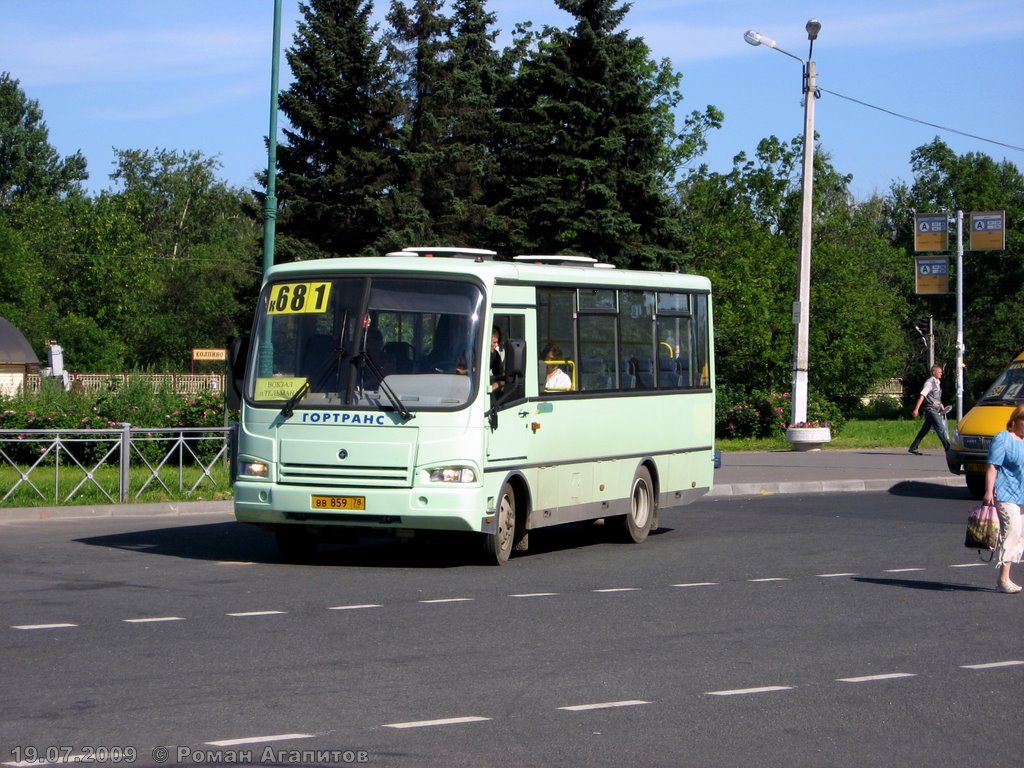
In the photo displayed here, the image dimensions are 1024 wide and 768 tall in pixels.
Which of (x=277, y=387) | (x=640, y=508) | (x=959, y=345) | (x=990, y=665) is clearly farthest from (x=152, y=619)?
(x=959, y=345)

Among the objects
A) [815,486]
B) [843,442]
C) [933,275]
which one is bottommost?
[815,486]

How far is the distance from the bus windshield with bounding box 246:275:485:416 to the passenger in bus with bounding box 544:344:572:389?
1.50 metres

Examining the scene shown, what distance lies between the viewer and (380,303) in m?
14.4

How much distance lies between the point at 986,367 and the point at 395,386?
78.9m

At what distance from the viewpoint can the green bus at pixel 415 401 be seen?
45.9 ft

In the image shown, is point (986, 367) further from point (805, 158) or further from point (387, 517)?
point (387, 517)

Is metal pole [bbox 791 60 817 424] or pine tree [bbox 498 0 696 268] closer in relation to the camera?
metal pole [bbox 791 60 817 424]

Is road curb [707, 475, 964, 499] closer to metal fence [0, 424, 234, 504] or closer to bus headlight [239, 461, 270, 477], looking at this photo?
metal fence [0, 424, 234, 504]

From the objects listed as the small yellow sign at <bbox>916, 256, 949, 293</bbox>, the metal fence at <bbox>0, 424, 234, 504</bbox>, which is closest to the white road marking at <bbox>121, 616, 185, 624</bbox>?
the metal fence at <bbox>0, 424, 234, 504</bbox>

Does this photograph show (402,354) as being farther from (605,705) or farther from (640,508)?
(605,705)

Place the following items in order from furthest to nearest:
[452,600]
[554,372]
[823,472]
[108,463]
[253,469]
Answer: [823,472] < [108,463] < [554,372] < [253,469] < [452,600]

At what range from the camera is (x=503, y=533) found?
1477 centimetres

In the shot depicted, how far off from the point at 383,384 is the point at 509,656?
519 centimetres

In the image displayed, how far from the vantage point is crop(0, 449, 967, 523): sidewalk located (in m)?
19.6
